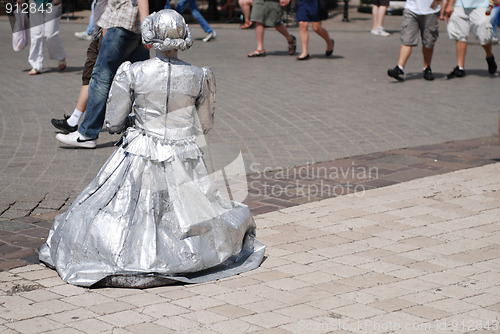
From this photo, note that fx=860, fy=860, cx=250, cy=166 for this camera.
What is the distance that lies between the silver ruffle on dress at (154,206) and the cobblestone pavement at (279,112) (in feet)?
4.78

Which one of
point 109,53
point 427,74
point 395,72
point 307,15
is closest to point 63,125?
point 109,53

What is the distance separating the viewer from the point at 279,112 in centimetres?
977

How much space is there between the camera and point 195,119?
5016 millimetres

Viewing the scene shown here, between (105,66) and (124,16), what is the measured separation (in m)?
0.47

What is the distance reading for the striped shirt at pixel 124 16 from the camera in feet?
24.6

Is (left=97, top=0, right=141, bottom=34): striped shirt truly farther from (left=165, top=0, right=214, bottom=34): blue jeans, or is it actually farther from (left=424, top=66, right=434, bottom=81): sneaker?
(left=165, top=0, right=214, bottom=34): blue jeans

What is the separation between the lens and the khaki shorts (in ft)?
46.7

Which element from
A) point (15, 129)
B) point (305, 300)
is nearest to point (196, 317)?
point (305, 300)

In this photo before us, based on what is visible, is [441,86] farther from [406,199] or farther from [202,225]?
[202,225]

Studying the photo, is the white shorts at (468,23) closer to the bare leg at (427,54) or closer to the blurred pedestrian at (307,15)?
the bare leg at (427,54)

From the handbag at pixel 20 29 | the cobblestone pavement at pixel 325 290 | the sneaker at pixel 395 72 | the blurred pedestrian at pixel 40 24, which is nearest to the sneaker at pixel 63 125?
the cobblestone pavement at pixel 325 290

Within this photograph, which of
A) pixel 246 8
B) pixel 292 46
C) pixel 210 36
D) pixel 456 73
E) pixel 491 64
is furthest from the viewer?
pixel 246 8

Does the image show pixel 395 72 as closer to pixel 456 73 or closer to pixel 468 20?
pixel 456 73

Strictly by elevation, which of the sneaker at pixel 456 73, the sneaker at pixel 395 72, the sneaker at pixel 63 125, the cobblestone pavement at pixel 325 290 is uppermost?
the cobblestone pavement at pixel 325 290
